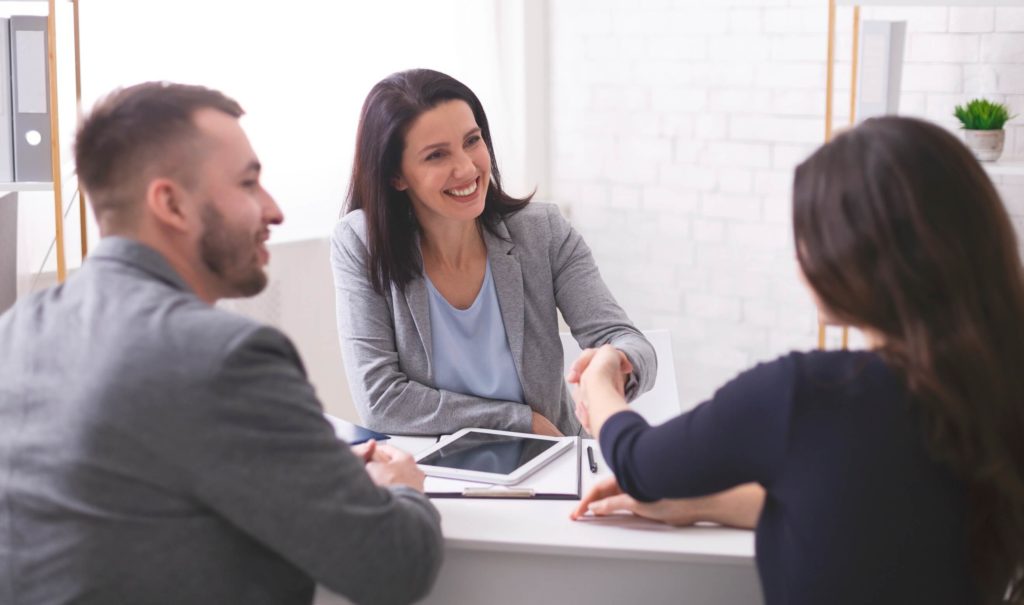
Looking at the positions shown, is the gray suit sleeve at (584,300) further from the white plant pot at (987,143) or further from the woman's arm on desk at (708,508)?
the white plant pot at (987,143)

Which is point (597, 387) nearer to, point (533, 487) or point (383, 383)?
point (533, 487)

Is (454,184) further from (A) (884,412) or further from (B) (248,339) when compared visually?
(A) (884,412)

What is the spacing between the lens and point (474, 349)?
7.66 ft

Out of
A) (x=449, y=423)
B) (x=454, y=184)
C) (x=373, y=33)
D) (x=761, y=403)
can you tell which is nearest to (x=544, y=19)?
(x=373, y=33)

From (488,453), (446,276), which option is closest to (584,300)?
(446,276)

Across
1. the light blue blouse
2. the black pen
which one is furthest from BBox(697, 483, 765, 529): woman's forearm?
the light blue blouse

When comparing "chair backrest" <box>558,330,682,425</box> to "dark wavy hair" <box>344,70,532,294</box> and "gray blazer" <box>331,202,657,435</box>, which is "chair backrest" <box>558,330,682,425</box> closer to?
"gray blazer" <box>331,202,657,435</box>

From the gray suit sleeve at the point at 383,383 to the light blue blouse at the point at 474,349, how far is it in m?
0.05

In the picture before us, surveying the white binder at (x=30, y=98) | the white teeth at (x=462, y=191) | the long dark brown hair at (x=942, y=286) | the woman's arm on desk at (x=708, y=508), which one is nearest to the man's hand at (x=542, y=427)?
the white teeth at (x=462, y=191)

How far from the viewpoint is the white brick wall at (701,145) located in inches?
138

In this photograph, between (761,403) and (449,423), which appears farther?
(449,423)

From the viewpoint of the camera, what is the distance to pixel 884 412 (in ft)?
3.89

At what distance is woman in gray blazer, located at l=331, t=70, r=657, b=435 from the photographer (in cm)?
230

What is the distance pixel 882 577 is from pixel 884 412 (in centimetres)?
18
